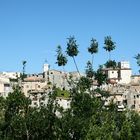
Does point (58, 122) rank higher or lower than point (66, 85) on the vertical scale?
lower

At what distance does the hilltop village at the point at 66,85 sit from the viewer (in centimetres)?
12550

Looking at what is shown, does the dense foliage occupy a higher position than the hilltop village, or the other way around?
the hilltop village

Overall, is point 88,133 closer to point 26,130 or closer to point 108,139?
point 108,139

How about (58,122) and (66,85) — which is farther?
(66,85)

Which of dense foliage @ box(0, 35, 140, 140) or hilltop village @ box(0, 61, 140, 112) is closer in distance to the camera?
dense foliage @ box(0, 35, 140, 140)

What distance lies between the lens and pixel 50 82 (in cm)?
14600

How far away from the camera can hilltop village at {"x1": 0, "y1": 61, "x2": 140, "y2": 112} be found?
125500mm

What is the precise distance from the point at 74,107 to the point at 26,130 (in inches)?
285

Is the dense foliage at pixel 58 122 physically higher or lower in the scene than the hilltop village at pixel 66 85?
lower


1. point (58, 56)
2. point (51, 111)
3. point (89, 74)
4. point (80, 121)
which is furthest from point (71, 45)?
point (80, 121)

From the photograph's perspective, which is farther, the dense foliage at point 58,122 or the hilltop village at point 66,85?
the hilltop village at point 66,85

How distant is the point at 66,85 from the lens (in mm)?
149000

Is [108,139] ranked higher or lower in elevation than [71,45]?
lower

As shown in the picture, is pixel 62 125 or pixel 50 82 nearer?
pixel 62 125
